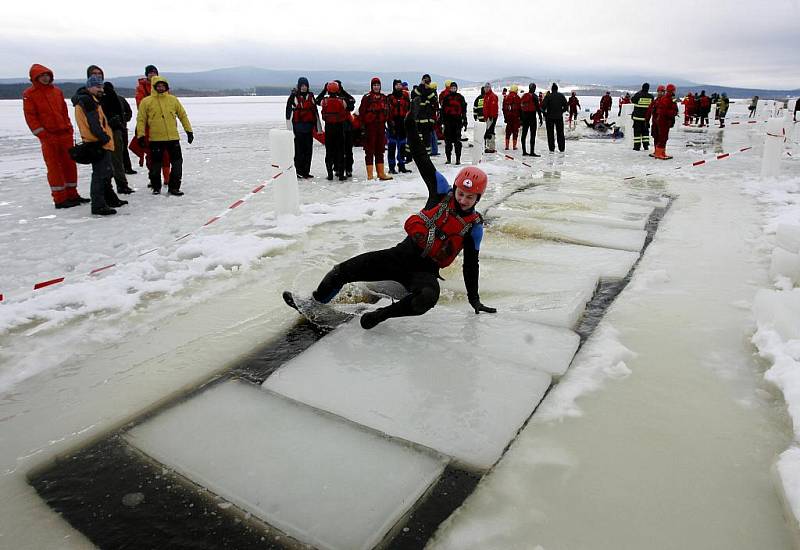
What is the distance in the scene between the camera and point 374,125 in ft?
28.0

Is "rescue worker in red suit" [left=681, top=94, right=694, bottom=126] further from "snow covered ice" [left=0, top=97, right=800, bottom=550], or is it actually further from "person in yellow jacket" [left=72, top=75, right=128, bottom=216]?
"person in yellow jacket" [left=72, top=75, right=128, bottom=216]

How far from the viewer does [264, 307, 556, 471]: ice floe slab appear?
225 cm

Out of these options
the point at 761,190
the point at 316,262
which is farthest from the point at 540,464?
the point at 761,190

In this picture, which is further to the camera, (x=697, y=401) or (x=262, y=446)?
(x=697, y=401)

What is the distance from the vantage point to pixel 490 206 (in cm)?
658

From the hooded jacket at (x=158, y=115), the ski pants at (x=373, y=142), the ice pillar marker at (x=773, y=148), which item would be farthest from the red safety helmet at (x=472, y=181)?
the ice pillar marker at (x=773, y=148)

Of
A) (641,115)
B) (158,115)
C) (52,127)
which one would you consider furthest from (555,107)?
(52,127)

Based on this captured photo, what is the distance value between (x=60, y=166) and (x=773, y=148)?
34.0ft

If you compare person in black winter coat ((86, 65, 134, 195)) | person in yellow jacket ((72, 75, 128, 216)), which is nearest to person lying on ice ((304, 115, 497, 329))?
person in yellow jacket ((72, 75, 128, 216))

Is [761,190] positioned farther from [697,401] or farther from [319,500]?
[319,500]

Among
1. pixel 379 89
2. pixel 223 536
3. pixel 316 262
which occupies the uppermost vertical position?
pixel 379 89

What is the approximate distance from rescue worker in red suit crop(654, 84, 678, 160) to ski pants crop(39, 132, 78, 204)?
10385 millimetres

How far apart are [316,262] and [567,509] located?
312cm

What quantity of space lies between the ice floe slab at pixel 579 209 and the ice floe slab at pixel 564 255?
41.2 inches
